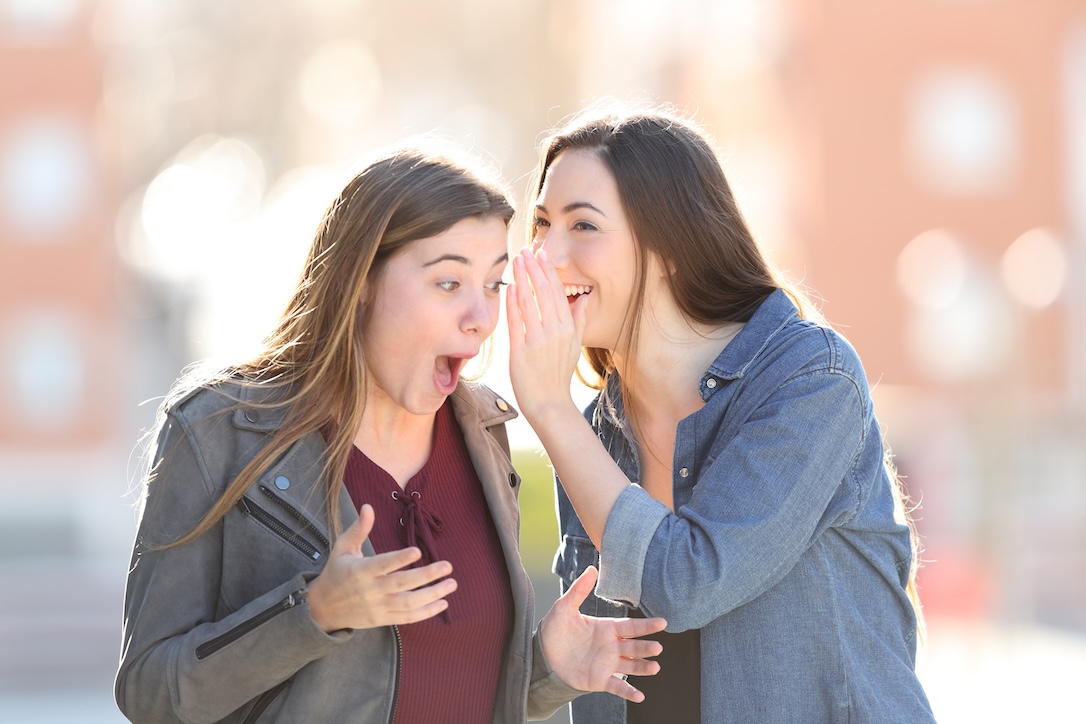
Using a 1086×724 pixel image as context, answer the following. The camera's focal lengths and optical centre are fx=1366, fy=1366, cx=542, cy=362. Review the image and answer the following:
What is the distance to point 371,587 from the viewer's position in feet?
8.42

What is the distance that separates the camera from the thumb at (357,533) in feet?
8.57

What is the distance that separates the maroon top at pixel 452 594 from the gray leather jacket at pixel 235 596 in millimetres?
93

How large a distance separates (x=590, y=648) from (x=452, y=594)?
15.2 inches

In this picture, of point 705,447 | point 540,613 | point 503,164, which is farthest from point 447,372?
point 503,164

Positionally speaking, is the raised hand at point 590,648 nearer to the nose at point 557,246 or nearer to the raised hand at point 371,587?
the raised hand at point 371,587

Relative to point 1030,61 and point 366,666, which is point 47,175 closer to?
point 1030,61

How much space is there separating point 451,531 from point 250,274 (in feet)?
80.3

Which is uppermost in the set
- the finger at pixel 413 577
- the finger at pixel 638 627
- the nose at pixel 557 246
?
the nose at pixel 557 246

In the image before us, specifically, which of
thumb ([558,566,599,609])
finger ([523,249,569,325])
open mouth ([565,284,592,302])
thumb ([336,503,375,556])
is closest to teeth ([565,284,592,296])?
open mouth ([565,284,592,302])

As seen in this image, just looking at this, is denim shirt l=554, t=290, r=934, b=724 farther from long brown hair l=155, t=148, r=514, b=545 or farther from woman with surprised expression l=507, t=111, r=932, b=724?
→ long brown hair l=155, t=148, r=514, b=545

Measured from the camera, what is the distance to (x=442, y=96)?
30.4m

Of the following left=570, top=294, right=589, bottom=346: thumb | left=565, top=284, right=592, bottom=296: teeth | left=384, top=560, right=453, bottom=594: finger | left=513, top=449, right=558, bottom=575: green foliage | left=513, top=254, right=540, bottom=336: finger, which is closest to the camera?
left=384, top=560, right=453, bottom=594: finger

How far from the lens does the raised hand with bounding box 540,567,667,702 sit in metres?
3.13

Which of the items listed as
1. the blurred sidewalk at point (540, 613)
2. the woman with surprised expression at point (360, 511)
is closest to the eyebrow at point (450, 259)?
the woman with surprised expression at point (360, 511)
